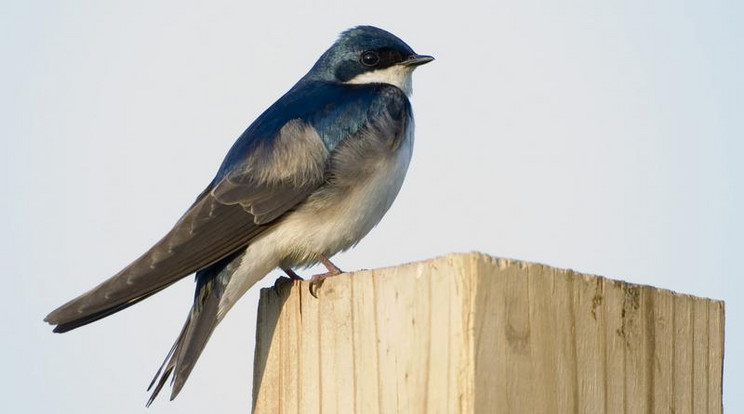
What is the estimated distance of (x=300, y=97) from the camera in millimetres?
4062

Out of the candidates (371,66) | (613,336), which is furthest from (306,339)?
(371,66)

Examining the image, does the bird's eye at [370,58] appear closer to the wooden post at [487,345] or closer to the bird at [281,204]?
the bird at [281,204]

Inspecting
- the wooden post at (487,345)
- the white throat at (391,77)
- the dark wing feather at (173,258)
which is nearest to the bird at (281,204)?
the dark wing feather at (173,258)

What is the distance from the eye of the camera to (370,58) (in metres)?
4.55

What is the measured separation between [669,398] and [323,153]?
165 cm

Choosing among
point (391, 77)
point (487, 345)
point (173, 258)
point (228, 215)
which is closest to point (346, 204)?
point (228, 215)

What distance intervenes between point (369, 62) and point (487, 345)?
2582 mm

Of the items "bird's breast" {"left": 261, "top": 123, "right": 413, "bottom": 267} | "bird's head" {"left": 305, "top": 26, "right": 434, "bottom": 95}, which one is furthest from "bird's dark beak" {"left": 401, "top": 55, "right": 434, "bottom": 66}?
"bird's breast" {"left": 261, "top": 123, "right": 413, "bottom": 267}

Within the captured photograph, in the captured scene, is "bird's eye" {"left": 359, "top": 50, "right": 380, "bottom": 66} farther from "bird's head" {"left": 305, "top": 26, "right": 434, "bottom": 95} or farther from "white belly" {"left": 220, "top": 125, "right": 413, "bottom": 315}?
"white belly" {"left": 220, "top": 125, "right": 413, "bottom": 315}

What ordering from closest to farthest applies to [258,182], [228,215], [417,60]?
[228,215], [258,182], [417,60]

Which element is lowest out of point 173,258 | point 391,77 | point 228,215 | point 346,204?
point 173,258

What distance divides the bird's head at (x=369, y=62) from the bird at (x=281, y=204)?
263 mm

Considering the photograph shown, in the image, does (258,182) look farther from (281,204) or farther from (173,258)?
(173,258)

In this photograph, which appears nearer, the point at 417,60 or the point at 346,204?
the point at 346,204
